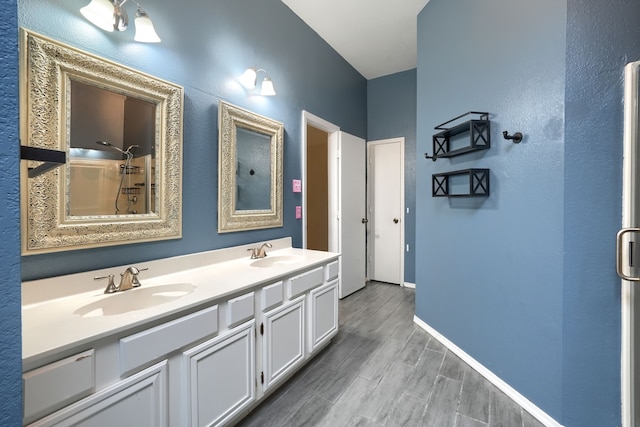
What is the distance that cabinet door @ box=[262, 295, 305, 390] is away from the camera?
162 centimetres

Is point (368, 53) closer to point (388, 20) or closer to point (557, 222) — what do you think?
point (388, 20)

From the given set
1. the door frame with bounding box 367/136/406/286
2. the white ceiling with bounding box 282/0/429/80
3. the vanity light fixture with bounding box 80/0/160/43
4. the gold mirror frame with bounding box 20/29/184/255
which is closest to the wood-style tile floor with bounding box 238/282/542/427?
the gold mirror frame with bounding box 20/29/184/255

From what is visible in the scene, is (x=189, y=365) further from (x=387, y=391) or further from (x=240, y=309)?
(x=387, y=391)

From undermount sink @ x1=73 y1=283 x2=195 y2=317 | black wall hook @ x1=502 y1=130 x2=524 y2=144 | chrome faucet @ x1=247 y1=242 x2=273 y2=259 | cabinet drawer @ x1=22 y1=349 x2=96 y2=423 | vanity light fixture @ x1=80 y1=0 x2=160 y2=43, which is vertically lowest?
cabinet drawer @ x1=22 y1=349 x2=96 y2=423

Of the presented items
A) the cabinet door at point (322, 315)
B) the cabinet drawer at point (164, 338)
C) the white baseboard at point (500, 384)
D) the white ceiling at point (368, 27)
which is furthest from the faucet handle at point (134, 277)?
the white ceiling at point (368, 27)

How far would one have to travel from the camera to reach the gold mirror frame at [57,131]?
112cm

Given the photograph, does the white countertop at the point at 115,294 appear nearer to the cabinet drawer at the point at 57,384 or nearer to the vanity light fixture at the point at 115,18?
the cabinet drawer at the point at 57,384

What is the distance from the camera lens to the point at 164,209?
62.9 inches

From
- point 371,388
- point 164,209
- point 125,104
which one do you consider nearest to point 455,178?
point 371,388

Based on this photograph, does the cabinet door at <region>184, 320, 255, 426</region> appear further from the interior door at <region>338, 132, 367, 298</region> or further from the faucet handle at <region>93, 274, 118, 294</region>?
the interior door at <region>338, 132, 367, 298</region>

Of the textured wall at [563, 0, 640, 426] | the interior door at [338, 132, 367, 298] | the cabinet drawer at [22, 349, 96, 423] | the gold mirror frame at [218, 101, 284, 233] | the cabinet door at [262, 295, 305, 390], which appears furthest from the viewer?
the interior door at [338, 132, 367, 298]

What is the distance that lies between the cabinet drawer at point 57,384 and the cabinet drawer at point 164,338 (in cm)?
10

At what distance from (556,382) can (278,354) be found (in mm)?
1539

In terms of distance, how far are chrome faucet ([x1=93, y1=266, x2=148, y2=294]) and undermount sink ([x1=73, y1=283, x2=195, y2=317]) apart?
2 cm
